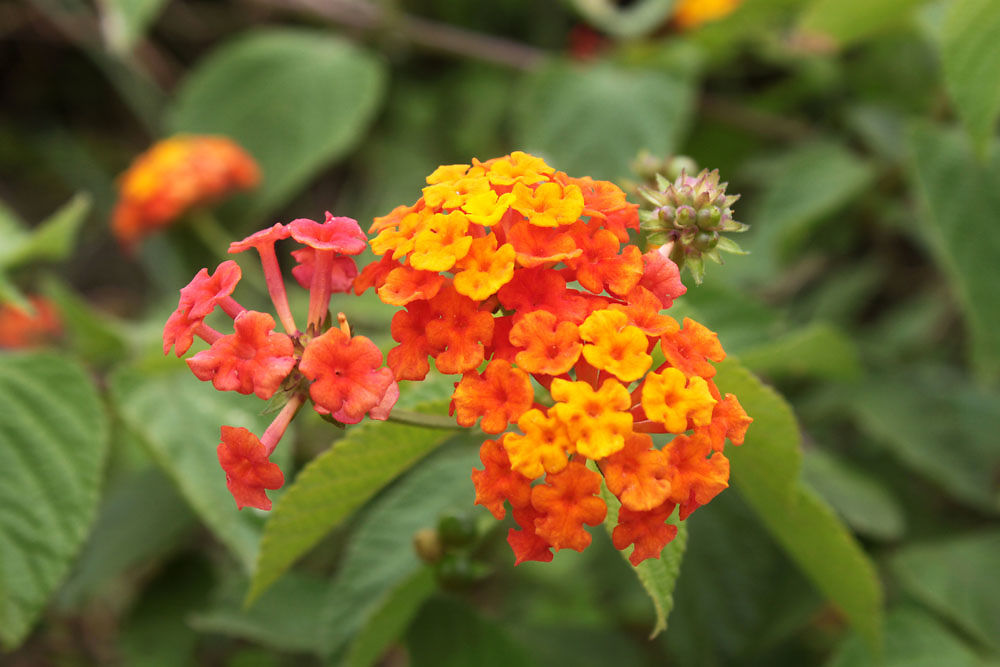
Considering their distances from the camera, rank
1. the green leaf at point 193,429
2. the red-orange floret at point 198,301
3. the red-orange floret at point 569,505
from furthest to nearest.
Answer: the green leaf at point 193,429 → the red-orange floret at point 198,301 → the red-orange floret at point 569,505

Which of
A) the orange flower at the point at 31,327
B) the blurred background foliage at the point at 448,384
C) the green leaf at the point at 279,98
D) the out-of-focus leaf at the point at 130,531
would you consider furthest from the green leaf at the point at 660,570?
the orange flower at the point at 31,327

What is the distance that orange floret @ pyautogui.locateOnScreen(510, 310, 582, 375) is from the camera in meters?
0.63

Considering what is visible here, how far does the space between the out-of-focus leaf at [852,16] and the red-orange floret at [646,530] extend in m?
1.04

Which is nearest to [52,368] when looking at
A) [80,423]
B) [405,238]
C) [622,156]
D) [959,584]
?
[80,423]

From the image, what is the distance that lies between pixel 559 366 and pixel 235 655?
117 centimetres

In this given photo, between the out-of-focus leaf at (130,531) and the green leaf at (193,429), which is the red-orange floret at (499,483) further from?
the out-of-focus leaf at (130,531)

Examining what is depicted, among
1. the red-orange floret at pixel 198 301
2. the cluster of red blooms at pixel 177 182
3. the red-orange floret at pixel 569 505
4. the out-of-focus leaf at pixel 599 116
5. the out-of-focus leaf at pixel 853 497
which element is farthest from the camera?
the cluster of red blooms at pixel 177 182

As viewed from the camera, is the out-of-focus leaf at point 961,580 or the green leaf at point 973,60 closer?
the green leaf at point 973,60

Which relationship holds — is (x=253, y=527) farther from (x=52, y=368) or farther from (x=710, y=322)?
(x=710, y=322)

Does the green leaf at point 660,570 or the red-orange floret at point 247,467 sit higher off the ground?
the red-orange floret at point 247,467

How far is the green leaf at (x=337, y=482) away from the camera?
771mm

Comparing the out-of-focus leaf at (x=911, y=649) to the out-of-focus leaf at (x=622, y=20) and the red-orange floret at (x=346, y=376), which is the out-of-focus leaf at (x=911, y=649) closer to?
the red-orange floret at (x=346, y=376)

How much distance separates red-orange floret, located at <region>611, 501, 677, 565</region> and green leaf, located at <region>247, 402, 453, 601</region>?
0.22 metres

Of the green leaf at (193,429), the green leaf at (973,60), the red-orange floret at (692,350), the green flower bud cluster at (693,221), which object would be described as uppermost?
the green leaf at (973,60)
